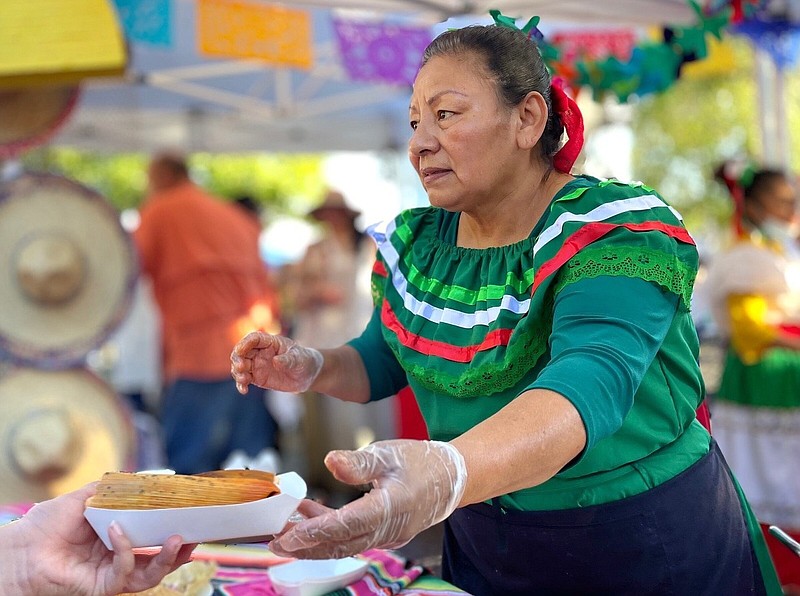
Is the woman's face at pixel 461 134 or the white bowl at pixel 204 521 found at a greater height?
the woman's face at pixel 461 134

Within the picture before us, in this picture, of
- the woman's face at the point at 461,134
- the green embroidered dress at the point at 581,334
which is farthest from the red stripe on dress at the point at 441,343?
the woman's face at the point at 461,134

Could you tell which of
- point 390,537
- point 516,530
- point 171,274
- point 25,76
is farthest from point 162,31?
point 390,537

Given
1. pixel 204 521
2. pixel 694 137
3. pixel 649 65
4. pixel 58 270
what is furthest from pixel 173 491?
pixel 694 137

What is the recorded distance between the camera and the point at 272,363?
1724mm

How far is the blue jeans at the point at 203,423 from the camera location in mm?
5207

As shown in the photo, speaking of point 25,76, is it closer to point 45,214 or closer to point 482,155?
point 45,214

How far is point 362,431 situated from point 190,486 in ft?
15.1

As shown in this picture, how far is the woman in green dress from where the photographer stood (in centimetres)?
137

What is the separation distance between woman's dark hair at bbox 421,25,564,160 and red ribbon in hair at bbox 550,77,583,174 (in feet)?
0.12

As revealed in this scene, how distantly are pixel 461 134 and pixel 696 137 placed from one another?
58.9ft

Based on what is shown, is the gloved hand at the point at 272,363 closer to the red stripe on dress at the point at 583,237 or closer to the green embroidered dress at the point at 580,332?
the green embroidered dress at the point at 580,332

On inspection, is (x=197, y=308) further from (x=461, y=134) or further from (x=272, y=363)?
(x=461, y=134)

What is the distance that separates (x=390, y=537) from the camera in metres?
1.05

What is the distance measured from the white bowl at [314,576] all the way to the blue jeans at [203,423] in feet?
11.7
